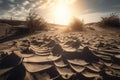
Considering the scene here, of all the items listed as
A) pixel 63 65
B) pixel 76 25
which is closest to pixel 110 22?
pixel 76 25

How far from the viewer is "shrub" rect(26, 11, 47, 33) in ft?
22.9

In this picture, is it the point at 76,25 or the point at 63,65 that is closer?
the point at 63,65

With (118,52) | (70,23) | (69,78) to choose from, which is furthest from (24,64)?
(70,23)

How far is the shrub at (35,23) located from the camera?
22.9 ft

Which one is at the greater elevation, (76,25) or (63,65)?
(76,25)

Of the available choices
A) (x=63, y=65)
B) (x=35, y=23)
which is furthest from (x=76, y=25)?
(x=63, y=65)

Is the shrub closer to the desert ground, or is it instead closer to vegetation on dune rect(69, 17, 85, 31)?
vegetation on dune rect(69, 17, 85, 31)

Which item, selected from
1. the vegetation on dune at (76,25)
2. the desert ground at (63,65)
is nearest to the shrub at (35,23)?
the vegetation on dune at (76,25)

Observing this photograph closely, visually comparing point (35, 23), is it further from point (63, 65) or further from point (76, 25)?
point (63, 65)

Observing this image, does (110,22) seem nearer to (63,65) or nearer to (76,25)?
(76,25)

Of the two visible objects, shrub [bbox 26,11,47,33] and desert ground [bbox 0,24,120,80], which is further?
shrub [bbox 26,11,47,33]

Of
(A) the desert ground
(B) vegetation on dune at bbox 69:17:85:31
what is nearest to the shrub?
(B) vegetation on dune at bbox 69:17:85:31

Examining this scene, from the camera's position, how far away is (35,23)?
7.21m

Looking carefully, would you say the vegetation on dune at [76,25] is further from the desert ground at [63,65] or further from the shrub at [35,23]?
the desert ground at [63,65]
